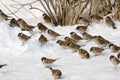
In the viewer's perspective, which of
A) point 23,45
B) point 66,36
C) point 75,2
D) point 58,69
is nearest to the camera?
point 58,69

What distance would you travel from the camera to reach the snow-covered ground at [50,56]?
6.24 meters

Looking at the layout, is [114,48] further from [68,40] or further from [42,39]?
[42,39]

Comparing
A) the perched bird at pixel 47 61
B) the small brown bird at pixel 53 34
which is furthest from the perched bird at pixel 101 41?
the perched bird at pixel 47 61

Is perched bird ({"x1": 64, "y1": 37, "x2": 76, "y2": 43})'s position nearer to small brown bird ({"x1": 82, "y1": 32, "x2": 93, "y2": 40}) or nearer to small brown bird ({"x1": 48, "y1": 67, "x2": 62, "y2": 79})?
small brown bird ({"x1": 82, "y1": 32, "x2": 93, "y2": 40})

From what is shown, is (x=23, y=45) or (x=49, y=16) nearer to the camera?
(x=23, y=45)

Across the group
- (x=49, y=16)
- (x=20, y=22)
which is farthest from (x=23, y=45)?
(x=49, y=16)

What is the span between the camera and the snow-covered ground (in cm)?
624

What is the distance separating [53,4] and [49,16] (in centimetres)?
23

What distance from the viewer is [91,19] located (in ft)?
27.7

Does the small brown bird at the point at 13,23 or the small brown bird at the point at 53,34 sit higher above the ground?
the small brown bird at the point at 13,23

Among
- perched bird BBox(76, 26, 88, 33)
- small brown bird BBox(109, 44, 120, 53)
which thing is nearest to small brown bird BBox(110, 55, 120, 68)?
small brown bird BBox(109, 44, 120, 53)

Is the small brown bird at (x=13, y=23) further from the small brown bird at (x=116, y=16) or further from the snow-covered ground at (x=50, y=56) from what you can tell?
the small brown bird at (x=116, y=16)

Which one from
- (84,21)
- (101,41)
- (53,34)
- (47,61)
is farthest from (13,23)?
(47,61)

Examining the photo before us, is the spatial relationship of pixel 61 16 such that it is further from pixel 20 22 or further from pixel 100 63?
pixel 100 63
